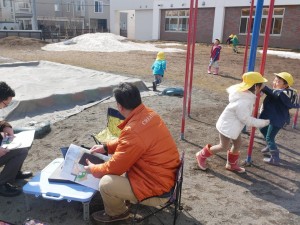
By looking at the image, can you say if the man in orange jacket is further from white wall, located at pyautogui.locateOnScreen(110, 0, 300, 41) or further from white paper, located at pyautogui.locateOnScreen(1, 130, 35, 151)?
white wall, located at pyautogui.locateOnScreen(110, 0, 300, 41)

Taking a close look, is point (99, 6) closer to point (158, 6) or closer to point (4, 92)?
point (158, 6)

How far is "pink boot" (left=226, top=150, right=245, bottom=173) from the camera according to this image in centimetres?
374

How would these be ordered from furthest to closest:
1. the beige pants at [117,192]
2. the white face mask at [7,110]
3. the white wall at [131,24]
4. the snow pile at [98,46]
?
1. the white wall at [131,24]
2. the snow pile at [98,46]
3. the white face mask at [7,110]
4. the beige pants at [117,192]

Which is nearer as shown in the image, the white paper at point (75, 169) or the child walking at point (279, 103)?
the white paper at point (75, 169)

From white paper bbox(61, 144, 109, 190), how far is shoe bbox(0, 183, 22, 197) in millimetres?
709

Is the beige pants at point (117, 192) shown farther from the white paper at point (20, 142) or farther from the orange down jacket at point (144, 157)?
the white paper at point (20, 142)

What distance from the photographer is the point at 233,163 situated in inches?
149

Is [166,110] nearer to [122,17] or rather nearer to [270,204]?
[270,204]

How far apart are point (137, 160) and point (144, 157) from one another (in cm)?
6

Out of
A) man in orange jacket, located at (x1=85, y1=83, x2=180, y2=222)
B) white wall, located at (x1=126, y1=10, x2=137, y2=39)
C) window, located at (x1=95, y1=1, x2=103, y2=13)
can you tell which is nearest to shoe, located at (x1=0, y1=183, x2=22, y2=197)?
man in orange jacket, located at (x1=85, y1=83, x2=180, y2=222)

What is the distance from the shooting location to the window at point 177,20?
95.7 ft

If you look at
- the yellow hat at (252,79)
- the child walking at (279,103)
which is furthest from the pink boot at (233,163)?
the yellow hat at (252,79)

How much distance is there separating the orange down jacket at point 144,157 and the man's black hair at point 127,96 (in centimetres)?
6

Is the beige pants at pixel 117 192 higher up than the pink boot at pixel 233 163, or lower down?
higher up
